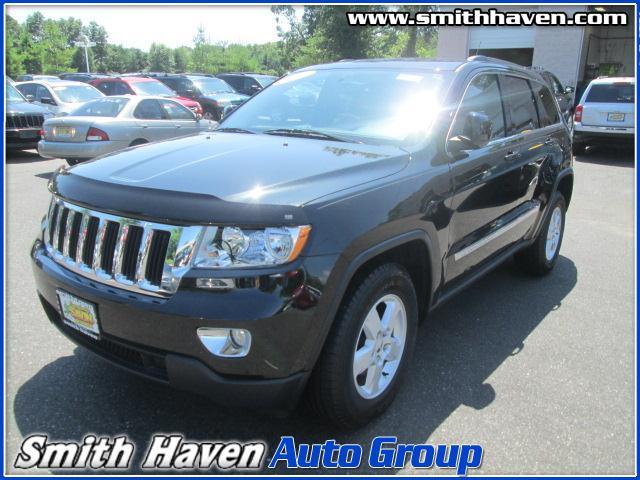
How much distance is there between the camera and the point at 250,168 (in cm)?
268

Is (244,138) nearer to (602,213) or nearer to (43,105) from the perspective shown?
(602,213)

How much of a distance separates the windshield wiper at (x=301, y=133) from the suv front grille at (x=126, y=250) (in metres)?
1.34

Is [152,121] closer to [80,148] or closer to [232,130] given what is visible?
[80,148]

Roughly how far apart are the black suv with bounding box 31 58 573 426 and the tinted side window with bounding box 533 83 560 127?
134cm

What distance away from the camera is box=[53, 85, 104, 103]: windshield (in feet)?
45.2

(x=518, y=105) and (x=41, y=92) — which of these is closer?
(x=518, y=105)

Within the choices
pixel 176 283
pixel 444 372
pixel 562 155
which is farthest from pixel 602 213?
pixel 176 283

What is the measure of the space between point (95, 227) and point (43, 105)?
11.9 m

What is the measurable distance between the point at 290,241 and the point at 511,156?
237cm

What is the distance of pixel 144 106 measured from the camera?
32.7 feet

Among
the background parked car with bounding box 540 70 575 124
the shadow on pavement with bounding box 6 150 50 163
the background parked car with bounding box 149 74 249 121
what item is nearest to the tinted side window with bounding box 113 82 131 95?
the background parked car with bounding box 149 74 249 121

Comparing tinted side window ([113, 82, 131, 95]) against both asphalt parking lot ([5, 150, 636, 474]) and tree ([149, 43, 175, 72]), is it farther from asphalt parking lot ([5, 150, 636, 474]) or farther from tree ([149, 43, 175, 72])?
tree ([149, 43, 175, 72])

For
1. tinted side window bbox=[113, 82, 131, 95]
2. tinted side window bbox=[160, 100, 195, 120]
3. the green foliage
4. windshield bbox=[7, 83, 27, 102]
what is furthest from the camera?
the green foliage

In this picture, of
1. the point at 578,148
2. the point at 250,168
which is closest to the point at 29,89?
the point at 578,148
